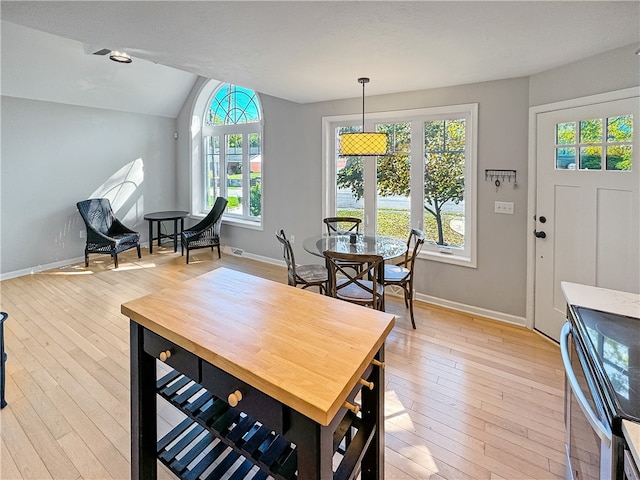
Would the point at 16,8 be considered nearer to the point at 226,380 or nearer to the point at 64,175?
the point at 226,380

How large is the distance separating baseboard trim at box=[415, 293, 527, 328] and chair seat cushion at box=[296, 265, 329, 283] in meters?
1.30

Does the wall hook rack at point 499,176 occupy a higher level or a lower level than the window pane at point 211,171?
lower

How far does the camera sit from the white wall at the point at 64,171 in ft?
16.3

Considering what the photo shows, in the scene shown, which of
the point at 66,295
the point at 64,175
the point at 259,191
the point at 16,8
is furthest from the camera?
the point at 259,191

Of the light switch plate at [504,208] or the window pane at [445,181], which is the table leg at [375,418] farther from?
the window pane at [445,181]

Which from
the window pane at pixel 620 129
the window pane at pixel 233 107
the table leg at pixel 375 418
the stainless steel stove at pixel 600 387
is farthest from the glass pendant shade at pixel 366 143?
the window pane at pixel 233 107

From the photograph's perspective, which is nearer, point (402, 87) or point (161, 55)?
point (161, 55)

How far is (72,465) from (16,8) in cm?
248

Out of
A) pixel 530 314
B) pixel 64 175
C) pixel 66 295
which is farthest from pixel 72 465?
pixel 64 175

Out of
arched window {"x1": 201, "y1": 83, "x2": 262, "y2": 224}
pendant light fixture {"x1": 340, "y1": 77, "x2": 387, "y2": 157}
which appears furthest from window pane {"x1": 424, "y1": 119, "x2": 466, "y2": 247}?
arched window {"x1": 201, "y1": 83, "x2": 262, "y2": 224}

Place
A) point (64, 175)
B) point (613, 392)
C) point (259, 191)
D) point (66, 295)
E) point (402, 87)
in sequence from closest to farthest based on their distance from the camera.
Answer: point (613, 392) < point (402, 87) < point (66, 295) < point (64, 175) < point (259, 191)

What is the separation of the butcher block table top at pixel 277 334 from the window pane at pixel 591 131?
8.59 feet

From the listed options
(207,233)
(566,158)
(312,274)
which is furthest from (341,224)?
(566,158)

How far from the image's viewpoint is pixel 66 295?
4277 millimetres
